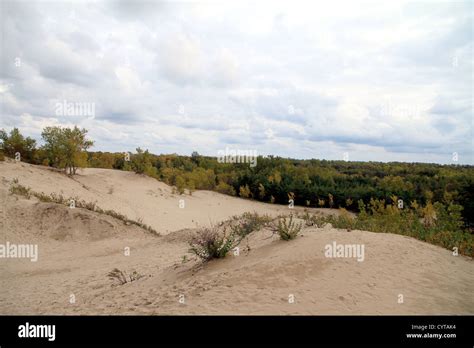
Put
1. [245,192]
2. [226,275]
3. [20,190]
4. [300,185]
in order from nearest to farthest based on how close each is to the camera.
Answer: [226,275] → [20,190] → [300,185] → [245,192]

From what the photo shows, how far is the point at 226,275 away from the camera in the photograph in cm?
580

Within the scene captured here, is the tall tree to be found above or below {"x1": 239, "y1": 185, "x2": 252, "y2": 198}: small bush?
above

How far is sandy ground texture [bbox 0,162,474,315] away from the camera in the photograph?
15.8ft

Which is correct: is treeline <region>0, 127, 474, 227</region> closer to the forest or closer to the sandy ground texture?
the forest

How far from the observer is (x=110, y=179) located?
21500 millimetres

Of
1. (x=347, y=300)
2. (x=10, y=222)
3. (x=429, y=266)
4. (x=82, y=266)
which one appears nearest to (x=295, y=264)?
(x=347, y=300)

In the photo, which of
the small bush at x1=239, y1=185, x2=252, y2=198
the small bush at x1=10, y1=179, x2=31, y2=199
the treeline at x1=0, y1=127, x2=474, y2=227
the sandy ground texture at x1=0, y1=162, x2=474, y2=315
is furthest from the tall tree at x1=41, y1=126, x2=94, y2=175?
the small bush at x1=239, y1=185, x2=252, y2=198

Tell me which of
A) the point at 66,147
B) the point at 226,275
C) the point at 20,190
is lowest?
the point at 226,275

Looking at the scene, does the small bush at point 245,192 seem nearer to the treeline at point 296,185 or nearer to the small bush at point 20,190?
the treeline at point 296,185

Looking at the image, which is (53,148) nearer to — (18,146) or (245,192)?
(18,146)

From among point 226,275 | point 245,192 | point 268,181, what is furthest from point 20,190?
point 268,181

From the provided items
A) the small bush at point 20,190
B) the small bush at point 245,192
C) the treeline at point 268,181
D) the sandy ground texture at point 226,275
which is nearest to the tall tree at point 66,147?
the treeline at point 268,181

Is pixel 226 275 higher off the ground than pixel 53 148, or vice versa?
pixel 53 148

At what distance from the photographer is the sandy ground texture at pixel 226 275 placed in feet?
15.8
